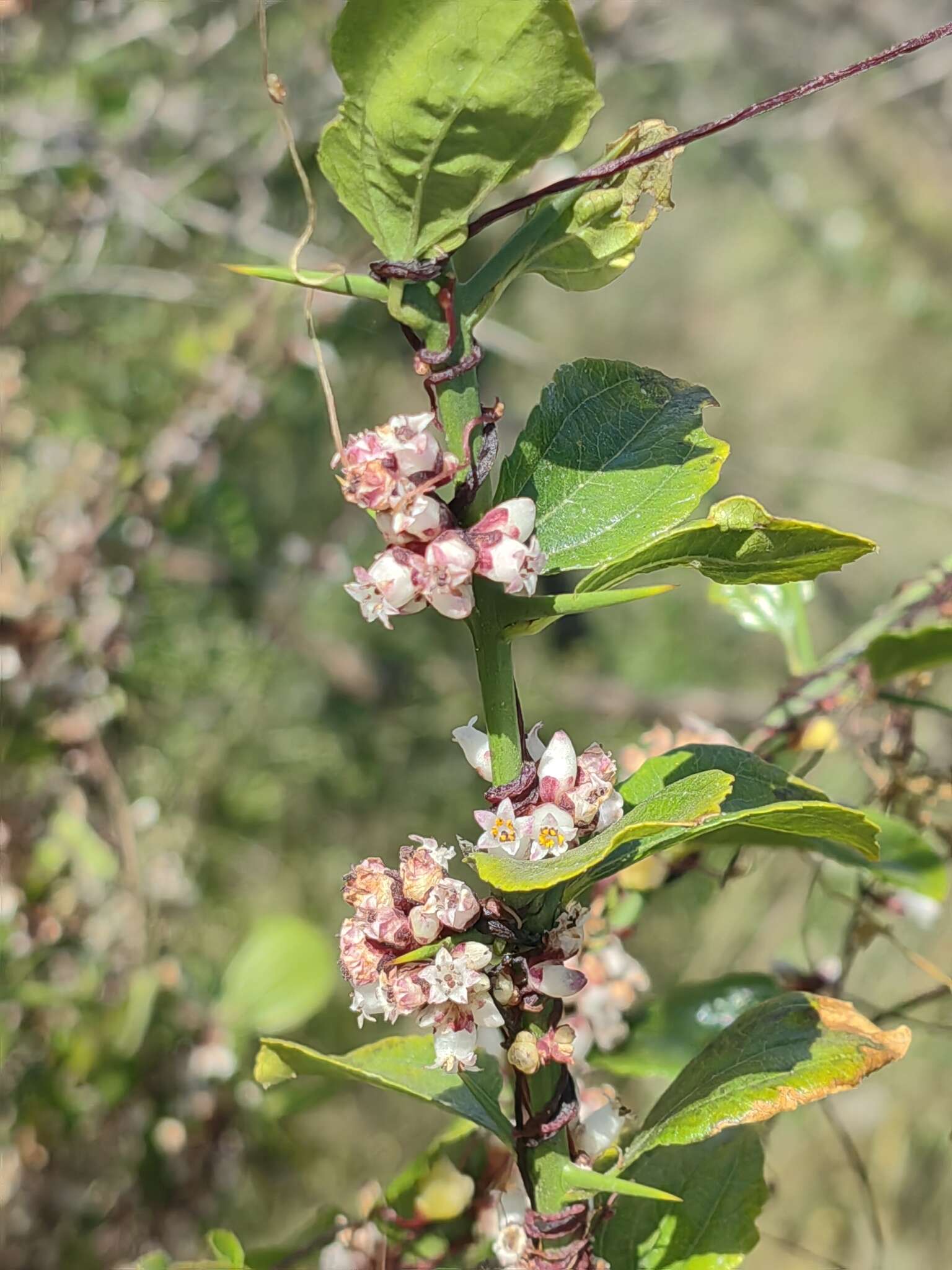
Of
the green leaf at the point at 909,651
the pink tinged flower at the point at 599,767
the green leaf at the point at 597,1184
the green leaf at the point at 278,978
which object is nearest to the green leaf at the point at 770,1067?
the green leaf at the point at 597,1184

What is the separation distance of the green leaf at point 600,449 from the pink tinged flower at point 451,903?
0.36 ft

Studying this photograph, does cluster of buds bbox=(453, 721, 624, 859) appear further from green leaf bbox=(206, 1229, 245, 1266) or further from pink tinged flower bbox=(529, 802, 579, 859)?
green leaf bbox=(206, 1229, 245, 1266)

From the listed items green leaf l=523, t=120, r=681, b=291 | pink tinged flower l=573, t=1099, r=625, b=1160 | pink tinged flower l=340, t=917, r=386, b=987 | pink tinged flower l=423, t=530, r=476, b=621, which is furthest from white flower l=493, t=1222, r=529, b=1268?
green leaf l=523, t=120, r=681, b=291

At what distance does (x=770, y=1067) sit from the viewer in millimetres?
391

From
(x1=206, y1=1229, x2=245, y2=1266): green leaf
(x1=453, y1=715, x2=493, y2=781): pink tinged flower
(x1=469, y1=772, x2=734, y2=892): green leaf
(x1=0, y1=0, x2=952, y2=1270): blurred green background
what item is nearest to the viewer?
(x1=469, y1=772, x2=734, y2=892): green leaf

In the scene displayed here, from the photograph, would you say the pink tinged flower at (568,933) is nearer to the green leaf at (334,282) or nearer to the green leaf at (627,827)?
the green leaf at (627,827)

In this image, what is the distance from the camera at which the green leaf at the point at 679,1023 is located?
570 mm

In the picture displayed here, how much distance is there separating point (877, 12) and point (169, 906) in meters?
2.63

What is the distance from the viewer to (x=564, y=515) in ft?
1.25

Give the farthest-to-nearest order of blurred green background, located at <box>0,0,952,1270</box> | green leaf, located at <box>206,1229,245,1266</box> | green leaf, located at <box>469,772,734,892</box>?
1. blurred green background, located at <box>0,0,952,1270</box>
2. green leaf, located at <box>206,1229,245,1266</box>
3. green leaf, located at <box>469,772,734,892</box>

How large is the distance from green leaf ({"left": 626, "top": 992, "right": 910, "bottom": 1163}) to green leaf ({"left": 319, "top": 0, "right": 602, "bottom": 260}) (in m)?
0.29

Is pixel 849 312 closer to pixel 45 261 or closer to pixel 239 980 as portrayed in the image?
pixel 45 261

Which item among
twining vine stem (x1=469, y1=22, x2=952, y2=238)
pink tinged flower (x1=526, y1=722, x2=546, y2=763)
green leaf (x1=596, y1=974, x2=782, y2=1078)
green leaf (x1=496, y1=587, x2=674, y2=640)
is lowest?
green leaf (x1=596, y1=974, x2=782, y2=1078)

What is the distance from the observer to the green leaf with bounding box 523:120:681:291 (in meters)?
0.36
